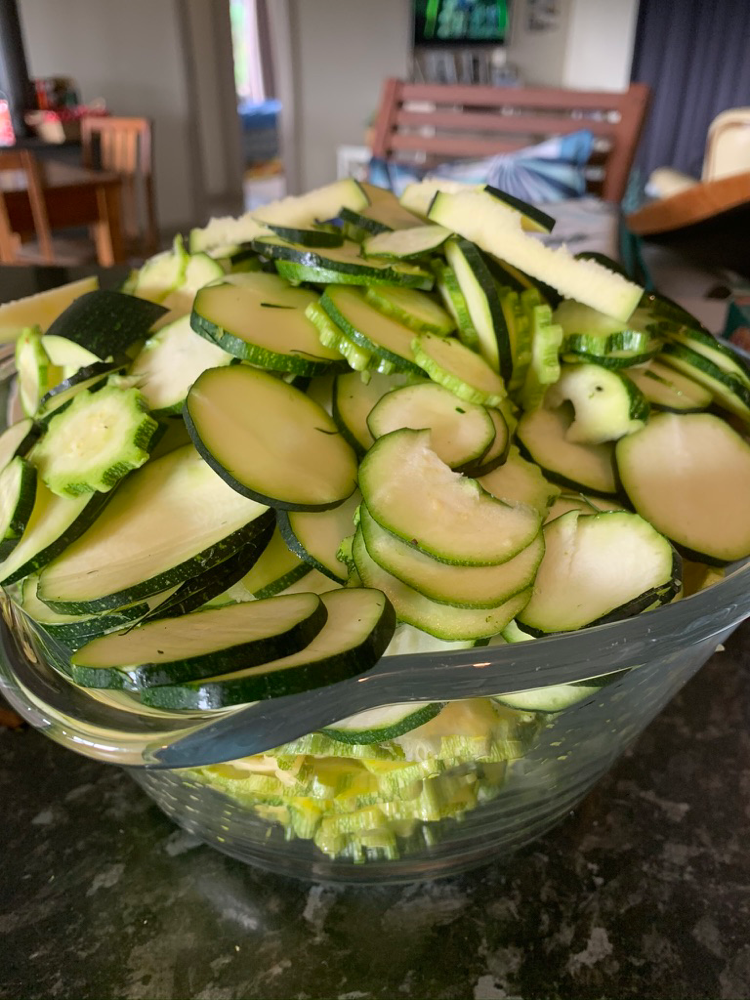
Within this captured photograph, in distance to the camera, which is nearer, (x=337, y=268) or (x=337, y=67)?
(x=337, y=268)

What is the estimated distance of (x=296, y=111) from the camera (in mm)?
6621

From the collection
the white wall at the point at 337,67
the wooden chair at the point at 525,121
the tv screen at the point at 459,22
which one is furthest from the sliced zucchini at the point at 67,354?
the tv screen at the point at 459,22

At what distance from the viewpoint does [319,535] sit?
480mm

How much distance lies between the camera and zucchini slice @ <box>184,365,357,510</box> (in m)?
0.47

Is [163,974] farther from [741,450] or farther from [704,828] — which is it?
[741,450]

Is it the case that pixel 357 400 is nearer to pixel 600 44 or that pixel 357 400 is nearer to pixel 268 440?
pixel 268 440

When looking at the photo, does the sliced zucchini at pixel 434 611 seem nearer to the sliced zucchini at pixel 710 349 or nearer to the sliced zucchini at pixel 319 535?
the sliced zucchini at pixel 319 535

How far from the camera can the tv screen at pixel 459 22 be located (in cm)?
668

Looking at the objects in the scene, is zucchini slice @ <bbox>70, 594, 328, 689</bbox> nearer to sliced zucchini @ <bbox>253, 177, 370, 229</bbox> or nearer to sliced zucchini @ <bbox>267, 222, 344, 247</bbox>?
sliced zucchini @ <bbox>267, 222, 344, 247</bbox>

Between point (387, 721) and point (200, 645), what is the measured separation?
113 mm

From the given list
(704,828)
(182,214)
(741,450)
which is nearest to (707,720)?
(704,828)

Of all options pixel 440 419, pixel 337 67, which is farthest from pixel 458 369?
pixel 337 67

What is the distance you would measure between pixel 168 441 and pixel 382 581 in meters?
0.24

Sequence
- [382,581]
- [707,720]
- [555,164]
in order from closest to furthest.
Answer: [382,581] → [707,720] → [555,164]
